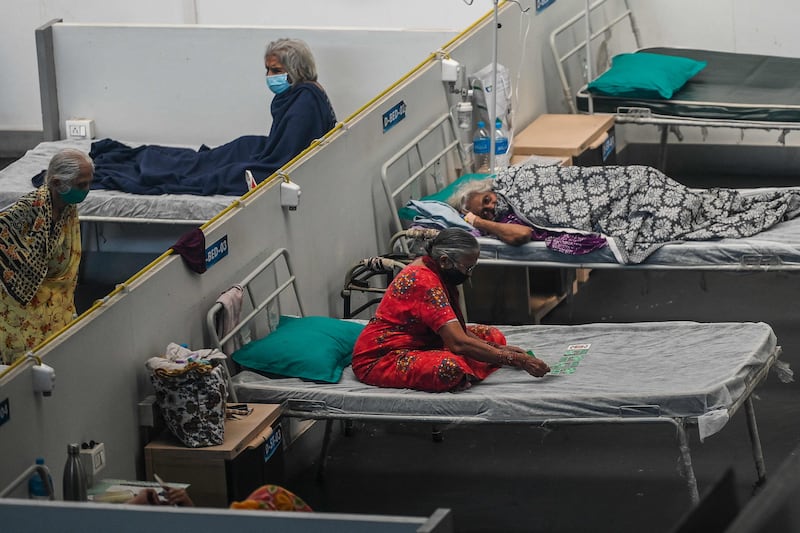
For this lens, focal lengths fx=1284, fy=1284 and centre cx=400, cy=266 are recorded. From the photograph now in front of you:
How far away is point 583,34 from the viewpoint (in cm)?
901

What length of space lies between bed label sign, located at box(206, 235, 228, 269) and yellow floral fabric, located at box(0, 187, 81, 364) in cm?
51

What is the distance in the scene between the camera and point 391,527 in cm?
277

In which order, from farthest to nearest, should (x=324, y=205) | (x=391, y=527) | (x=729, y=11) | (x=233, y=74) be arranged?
1. (x=729, y=11)
2. (x=233, y=74)
3. (x=324, y=205)
4. (x=391, y=527)

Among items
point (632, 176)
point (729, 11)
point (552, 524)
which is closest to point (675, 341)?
point (552, 524)

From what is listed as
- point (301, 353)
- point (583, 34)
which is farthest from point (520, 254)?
point (583, 34)

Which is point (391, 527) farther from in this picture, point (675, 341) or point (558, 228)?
point (558, 228)

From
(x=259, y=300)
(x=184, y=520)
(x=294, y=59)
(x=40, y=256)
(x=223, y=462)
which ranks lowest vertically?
(x=223, y=462)

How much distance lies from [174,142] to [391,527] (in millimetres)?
6049

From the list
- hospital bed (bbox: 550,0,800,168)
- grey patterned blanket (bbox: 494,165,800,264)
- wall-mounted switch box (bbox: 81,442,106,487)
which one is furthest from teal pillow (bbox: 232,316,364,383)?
hospital bed (bbox: 550,0,800,168)

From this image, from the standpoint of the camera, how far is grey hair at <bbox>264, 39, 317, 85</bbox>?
6824 mm

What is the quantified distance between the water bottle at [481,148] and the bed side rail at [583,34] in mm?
1368

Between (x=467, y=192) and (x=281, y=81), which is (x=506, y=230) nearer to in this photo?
(x=467, y=192)

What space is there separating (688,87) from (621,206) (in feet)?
8.04

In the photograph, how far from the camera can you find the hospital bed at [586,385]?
14.2 feet
